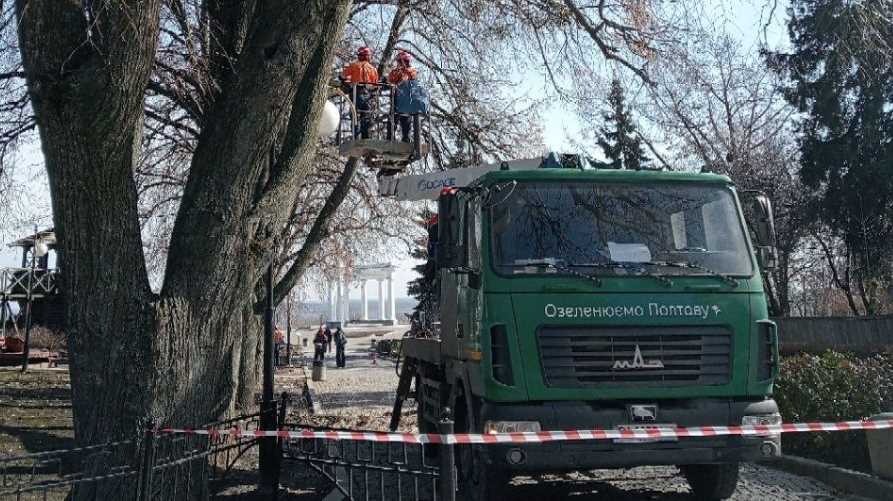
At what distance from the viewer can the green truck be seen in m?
5.58

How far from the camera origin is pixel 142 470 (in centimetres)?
507

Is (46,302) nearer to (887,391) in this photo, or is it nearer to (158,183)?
(158,183)

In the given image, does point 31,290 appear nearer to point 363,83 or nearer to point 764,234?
point 363,83

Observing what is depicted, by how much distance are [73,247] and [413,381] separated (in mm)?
5616

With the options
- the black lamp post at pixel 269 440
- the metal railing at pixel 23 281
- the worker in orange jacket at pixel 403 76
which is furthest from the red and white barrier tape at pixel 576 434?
the metal railing at pixel 23 281

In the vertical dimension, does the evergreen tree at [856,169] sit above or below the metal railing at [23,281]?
above

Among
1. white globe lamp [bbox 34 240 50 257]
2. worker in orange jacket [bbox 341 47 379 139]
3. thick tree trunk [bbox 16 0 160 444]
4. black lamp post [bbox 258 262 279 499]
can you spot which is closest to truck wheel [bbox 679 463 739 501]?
black lamp post [bbox 258 262 279 499]

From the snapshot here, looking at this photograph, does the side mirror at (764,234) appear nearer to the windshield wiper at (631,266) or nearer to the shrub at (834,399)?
the windshield wiper at (631,266)

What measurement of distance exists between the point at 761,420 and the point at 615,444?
3.90 ft

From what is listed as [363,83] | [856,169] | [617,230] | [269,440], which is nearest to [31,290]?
[363,83]

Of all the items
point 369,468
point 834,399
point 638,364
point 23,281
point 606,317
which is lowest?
point 369,468

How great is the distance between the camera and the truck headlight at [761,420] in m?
5.71

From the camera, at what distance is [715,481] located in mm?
6824

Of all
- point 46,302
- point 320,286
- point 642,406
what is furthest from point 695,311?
point 46,302
